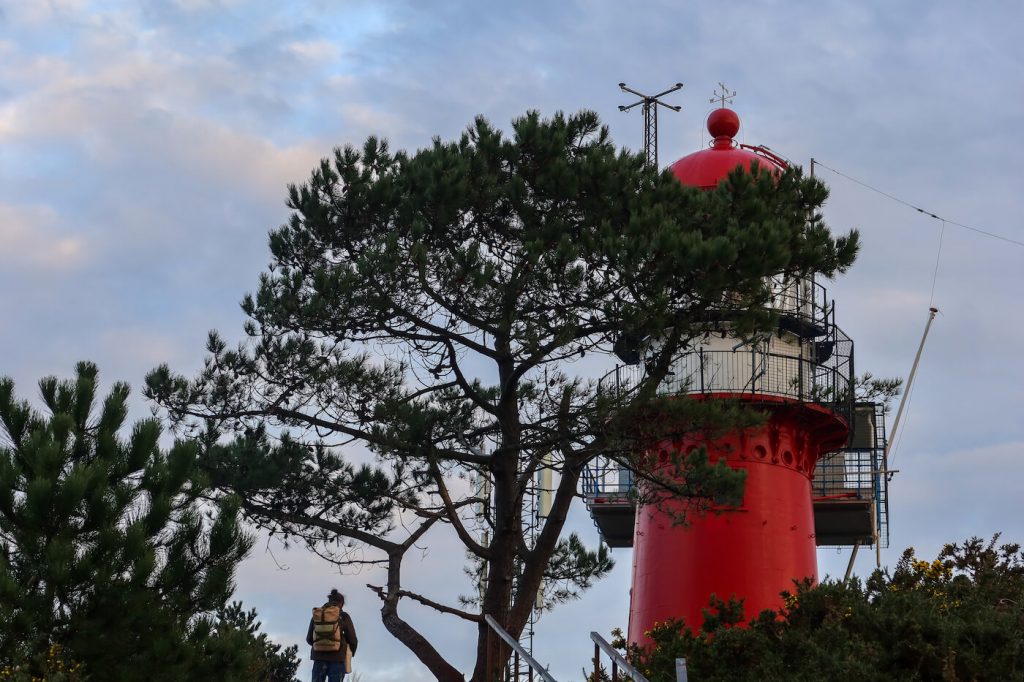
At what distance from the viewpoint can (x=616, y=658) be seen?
12.2 m

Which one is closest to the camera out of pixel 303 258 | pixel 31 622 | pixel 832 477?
pixel 31 622

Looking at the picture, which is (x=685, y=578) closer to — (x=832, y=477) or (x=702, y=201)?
(x=702, y=201)

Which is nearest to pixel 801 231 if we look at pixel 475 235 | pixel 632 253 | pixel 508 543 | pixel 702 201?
pixel 702 201

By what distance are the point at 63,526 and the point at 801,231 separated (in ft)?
28.9

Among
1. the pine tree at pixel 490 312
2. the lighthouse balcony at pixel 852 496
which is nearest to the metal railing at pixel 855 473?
the lighthouse balcony at pixel 852 496

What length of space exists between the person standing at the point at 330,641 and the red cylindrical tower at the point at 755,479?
4.95 m

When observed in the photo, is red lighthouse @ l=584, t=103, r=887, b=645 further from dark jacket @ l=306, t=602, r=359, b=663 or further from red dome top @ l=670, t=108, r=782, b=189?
dark jacket @ l=306, t=602, r=359, b=663

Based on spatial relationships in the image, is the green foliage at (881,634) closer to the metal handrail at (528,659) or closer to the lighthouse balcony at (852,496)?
the metal handrail at (528,659)

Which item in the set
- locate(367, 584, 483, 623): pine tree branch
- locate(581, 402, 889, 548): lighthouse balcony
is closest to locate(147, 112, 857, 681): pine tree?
locate(367, 584, 483, 623): pine tree branch

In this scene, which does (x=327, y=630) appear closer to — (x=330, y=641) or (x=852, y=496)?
(x=330, y=641)

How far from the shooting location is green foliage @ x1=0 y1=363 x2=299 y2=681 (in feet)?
40.3

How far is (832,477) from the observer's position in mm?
27000

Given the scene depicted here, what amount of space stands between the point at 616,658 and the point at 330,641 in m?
4.64

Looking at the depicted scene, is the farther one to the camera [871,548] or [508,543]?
[871,548]
